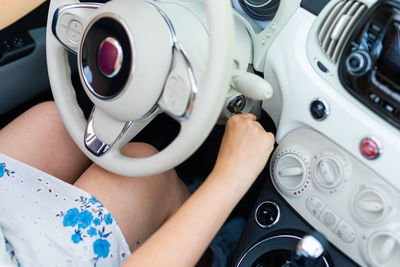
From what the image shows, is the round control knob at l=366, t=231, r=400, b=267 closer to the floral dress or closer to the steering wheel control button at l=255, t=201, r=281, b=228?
the steering wheel control button at l=255, t=201, r=281, b=228

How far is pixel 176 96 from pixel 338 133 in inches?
11.5

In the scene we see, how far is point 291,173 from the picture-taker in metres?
0.81

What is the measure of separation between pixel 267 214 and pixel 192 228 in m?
0.24

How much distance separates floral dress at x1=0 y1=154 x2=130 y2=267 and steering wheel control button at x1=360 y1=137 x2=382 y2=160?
45 cm

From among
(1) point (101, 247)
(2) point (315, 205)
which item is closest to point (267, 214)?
(2) point (315, 205)

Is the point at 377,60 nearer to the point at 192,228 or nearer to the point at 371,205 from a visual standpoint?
the point at 371,205

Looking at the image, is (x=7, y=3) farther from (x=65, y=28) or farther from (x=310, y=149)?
(x=310, y=149)

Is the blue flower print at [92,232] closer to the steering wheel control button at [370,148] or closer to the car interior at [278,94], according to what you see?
the car interior at [278,94]

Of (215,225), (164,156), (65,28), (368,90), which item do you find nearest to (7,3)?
(65,28)

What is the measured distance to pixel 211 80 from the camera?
1.94ft

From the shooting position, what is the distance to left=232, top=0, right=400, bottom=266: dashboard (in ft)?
2.24

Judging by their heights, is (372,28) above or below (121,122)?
above

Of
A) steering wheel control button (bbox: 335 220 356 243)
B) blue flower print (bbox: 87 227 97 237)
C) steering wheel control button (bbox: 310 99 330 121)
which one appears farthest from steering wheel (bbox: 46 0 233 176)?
steering wheel control button (bbox: 335 220 356 243)

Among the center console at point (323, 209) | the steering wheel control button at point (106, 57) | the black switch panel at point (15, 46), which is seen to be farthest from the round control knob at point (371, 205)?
the black switch panel at point (15, 46)
